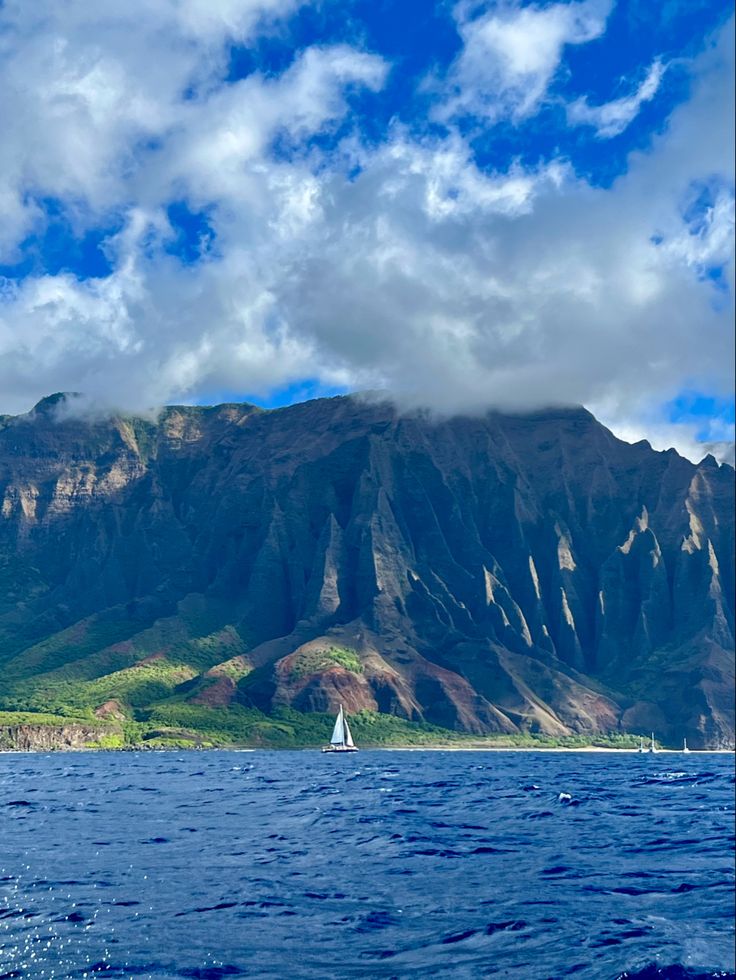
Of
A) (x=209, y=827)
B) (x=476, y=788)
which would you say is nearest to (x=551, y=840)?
(x=209, y=827)

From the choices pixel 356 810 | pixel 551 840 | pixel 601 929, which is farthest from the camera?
pixel 356 810

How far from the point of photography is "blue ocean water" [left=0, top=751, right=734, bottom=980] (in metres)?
54.0

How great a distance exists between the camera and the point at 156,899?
65938 mm

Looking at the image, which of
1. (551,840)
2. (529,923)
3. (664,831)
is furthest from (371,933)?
(664,831)

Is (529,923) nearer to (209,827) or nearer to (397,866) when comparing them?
(397,866)

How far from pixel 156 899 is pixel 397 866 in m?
21.7

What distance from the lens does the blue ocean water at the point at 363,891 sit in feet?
177

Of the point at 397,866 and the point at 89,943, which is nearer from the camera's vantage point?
the point at 89,943

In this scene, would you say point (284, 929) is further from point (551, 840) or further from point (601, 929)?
point (551, 840)

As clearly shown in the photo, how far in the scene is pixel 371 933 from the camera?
196ft

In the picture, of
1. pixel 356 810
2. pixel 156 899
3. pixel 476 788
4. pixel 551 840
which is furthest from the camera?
pixel 476 788

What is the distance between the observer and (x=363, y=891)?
2835 inches

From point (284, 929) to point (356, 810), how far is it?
67.7 meters

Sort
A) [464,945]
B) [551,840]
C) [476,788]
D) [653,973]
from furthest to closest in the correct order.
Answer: [476,788], [551,840], [464,945], [653,973]
